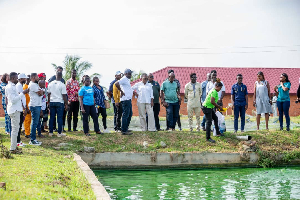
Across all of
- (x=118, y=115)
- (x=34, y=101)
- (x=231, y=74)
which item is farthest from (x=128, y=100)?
(x=231, y=74)

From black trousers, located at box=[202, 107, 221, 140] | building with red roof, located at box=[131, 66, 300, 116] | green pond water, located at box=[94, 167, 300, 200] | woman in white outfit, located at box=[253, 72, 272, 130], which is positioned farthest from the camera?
building with red roof, located at box=[131, 66, 300, 116]

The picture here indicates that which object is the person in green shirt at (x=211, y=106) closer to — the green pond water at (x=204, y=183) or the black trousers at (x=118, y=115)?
the green pond water at (x=204, y=183)

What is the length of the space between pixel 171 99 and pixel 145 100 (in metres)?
0.96

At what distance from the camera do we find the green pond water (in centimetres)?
755

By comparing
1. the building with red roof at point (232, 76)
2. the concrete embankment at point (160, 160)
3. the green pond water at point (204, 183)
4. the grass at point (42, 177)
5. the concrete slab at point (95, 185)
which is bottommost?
the green pond water at point (204, 183)

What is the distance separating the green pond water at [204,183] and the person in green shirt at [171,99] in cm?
308

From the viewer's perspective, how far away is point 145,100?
12.6 metres

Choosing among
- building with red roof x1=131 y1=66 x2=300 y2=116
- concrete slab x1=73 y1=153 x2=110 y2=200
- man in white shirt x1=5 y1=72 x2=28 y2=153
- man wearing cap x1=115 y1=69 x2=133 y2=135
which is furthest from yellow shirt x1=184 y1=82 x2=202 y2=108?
building with red roof x1=131 y1=66 x2=300 y2=116

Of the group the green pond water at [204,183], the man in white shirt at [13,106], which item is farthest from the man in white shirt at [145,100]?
the man in white shirt at [13,106]

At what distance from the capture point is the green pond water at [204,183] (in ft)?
24.8

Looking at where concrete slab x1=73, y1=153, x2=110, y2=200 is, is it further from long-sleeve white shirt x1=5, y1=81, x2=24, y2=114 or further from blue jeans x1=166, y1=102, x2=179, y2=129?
blue jeans x1=166, y1=102, x2=179, y2=129

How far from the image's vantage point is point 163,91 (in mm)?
13125

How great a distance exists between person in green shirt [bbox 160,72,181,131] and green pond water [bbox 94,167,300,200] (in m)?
3.08

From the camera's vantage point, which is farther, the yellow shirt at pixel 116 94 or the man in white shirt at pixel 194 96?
the man in white shirt at pixel 194 96
